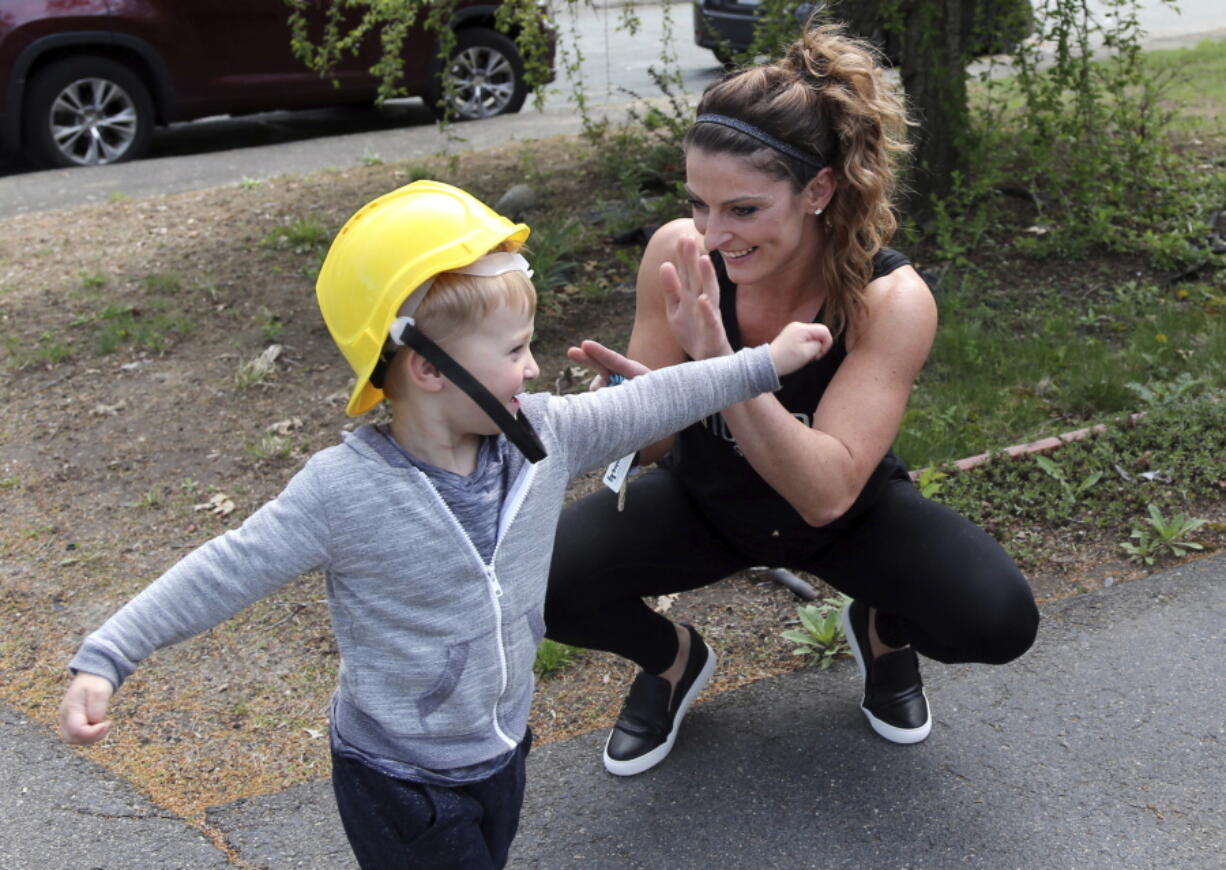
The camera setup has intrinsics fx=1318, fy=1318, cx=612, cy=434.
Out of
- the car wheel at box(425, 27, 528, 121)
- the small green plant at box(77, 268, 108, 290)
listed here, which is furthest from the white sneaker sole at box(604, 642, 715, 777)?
the car wheel at box(425, 27, 528, 121)

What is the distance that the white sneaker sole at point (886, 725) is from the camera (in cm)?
285

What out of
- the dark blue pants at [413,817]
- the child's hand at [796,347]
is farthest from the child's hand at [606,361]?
the dark blue pants at [413,817]

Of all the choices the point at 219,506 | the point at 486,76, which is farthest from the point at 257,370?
the point at 486,76

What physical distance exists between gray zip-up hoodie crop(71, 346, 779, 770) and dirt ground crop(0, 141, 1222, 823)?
969mm

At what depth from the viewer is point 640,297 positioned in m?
2.85

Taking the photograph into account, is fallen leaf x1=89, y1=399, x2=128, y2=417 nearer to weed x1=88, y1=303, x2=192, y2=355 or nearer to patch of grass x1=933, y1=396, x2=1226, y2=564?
weed x1=88, y1=303, x2=192, y2=355

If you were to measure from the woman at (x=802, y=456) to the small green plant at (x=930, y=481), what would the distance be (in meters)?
0.89

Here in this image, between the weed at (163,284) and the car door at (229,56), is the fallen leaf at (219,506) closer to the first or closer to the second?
the weed at (163,284)

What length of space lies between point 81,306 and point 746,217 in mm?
3959

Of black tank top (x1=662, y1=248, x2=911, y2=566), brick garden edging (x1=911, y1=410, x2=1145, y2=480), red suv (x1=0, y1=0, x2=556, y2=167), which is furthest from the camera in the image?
red suv (x1=0, y1=0, x2=556, y2=167)

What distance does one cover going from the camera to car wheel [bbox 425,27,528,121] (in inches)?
356

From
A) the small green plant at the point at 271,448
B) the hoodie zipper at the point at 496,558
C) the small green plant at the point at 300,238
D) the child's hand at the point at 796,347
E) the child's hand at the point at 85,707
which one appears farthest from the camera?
the small green plant at the point at 300,238

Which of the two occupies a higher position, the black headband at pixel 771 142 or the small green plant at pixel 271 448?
the black headband at pixel 771 142

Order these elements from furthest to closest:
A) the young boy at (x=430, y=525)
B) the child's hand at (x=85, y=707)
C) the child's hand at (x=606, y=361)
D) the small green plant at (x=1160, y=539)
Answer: the small green plant at (x=1160, y=539), the child's hand at (x=606, y=361), the young boy at (x=430, y=525), the child's hand at (x=85, y=707)
